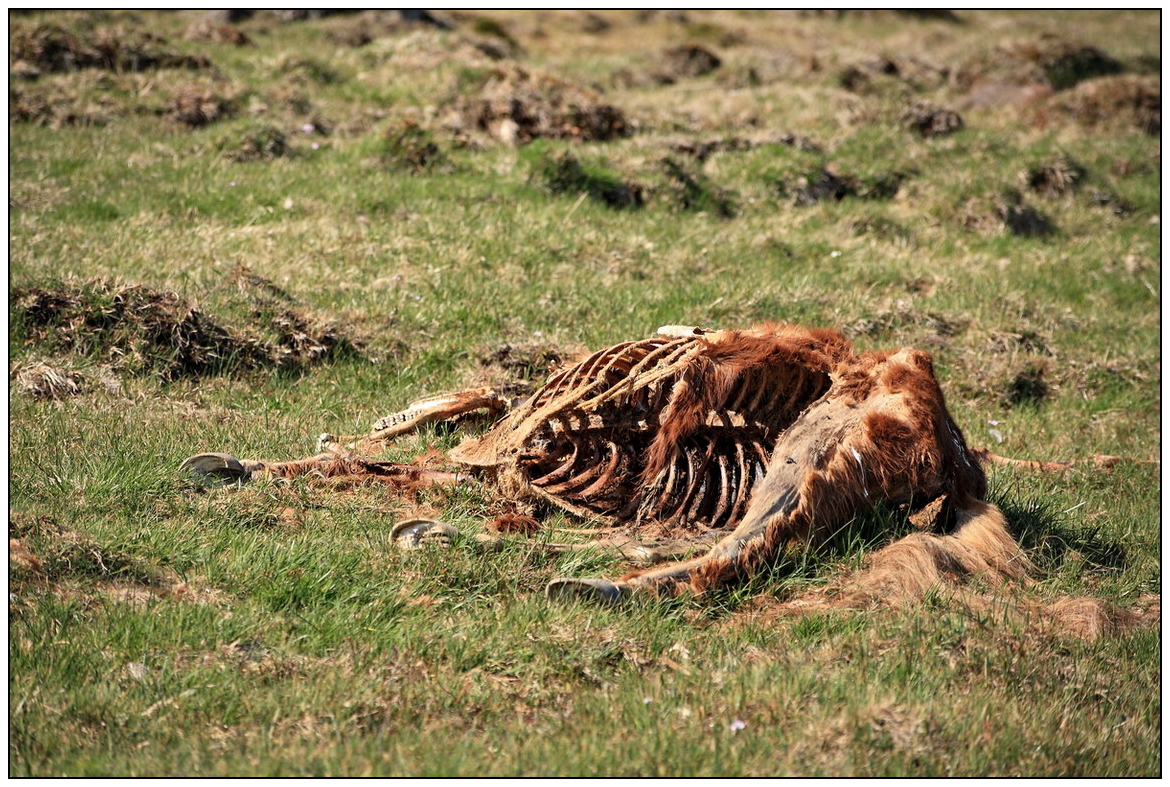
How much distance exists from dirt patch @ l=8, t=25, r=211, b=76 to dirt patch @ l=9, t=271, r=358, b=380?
6849 millimetres

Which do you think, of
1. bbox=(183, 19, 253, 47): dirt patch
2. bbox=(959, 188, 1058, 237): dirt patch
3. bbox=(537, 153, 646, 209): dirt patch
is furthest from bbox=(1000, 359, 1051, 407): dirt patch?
bbox=(183, 19, 253, 47): dirt patch

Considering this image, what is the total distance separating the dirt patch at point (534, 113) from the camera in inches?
476

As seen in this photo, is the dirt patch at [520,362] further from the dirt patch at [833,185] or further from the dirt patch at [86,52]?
the dirt patch at [86,52]

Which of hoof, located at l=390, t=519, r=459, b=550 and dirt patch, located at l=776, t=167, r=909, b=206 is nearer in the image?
hoof, located at l=390, t=519, r=459, b=550

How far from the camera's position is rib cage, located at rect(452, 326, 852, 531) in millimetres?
4859

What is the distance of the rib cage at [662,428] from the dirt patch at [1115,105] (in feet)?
40.9

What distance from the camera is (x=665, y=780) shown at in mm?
3189

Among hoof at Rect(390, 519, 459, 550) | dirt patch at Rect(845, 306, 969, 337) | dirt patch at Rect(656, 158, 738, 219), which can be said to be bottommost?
dirt patch at Rect(845, 306, 969, 337)

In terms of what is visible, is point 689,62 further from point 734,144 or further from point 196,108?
point 196,108

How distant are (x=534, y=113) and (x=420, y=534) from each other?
8675 mm

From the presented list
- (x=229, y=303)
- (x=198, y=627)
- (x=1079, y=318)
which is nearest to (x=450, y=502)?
(x=198, y=627)

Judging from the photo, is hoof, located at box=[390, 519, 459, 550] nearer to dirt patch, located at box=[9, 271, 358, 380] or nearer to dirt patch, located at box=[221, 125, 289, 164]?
dirt patch, located at box=[9, 271, 358, 380]

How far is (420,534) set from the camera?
4422 mm

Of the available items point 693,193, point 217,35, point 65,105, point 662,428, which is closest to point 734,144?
point 693,193
